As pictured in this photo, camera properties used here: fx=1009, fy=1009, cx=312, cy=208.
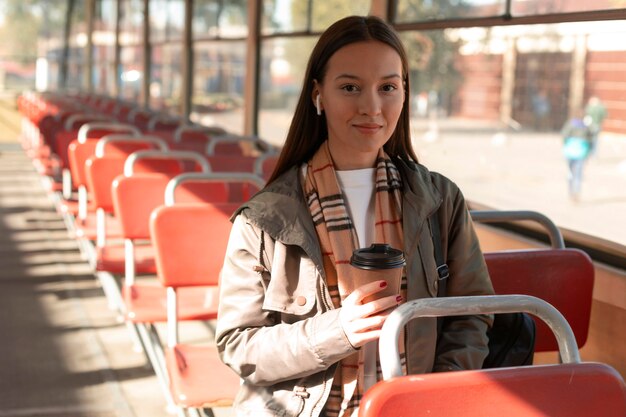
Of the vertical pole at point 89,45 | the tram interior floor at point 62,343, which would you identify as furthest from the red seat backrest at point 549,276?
the vertical pole at point 89,45

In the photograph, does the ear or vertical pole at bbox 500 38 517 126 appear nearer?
the ear

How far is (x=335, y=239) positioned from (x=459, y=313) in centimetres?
30

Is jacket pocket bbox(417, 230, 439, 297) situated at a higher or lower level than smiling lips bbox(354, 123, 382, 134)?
lower

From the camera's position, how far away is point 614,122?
4137mm

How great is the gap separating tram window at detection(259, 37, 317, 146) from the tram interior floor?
1.68 metres

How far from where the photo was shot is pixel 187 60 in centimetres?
991

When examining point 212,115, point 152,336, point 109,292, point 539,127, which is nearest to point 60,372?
point 152,336

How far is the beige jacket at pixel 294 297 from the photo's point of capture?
1.69 metres

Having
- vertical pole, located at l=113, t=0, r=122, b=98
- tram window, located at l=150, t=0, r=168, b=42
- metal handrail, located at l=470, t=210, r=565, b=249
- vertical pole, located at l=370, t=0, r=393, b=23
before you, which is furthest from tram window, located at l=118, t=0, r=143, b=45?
metal handrail, located at l=470, t=210, r=565, b=249

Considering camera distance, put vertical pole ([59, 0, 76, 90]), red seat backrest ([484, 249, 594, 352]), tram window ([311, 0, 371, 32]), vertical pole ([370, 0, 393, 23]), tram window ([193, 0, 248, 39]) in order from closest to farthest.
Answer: red seat backrest ([484, 249, 594, 352]), vertical pole ([370, 0, 393, 23]), tram window ([311, 0, 371, 32]), tram window ([193, 0, 248, 39]), vertical pole ([59, 0, 76, 90])

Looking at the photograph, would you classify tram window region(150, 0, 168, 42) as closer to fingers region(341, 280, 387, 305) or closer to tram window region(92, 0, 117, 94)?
tram window region(92, 0, 117, 94)

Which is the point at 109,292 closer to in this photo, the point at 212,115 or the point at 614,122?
the point at 614,122

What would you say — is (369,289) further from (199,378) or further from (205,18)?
(205,18)

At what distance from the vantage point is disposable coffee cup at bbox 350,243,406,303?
1.44 metres
